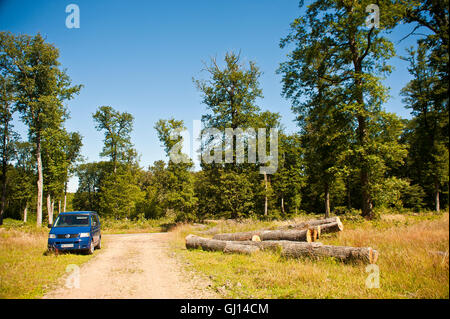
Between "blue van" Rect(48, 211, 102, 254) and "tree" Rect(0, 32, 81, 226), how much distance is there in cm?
1475

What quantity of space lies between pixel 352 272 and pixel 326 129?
11485 millimetres

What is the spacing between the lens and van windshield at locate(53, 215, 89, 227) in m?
11.4

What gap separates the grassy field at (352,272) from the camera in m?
5.01

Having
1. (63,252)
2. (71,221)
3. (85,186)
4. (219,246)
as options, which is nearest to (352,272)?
(219,246)

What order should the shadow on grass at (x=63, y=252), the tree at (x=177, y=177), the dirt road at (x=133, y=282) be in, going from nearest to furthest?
the dirt road at (x=133, y=282)
the shadow on grass at (x=63, y=252)
the tree at (x=177, y=177)

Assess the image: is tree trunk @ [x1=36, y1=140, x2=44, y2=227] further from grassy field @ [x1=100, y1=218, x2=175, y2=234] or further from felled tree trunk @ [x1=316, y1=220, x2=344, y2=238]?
felled tree trunk @ [x1=316, y1=220, x2=344, y2=238]

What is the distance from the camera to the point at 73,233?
10914mm

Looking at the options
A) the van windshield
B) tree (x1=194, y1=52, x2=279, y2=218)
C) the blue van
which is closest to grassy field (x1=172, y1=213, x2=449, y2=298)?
the blue van

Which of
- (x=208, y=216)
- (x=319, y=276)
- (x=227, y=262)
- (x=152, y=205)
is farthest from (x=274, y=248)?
(x=152, y=205)

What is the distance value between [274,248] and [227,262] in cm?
211

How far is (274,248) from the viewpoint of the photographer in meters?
9.98

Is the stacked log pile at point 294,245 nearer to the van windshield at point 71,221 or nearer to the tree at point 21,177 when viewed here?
the van windshield at point 71,221

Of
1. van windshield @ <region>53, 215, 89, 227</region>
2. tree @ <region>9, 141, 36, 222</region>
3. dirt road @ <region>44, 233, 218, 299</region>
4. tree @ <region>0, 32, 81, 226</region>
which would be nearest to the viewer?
dirt road @ <region>44, 233, 218, 299</region>

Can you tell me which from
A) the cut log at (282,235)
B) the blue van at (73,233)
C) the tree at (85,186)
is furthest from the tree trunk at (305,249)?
the tree at (85,186)
